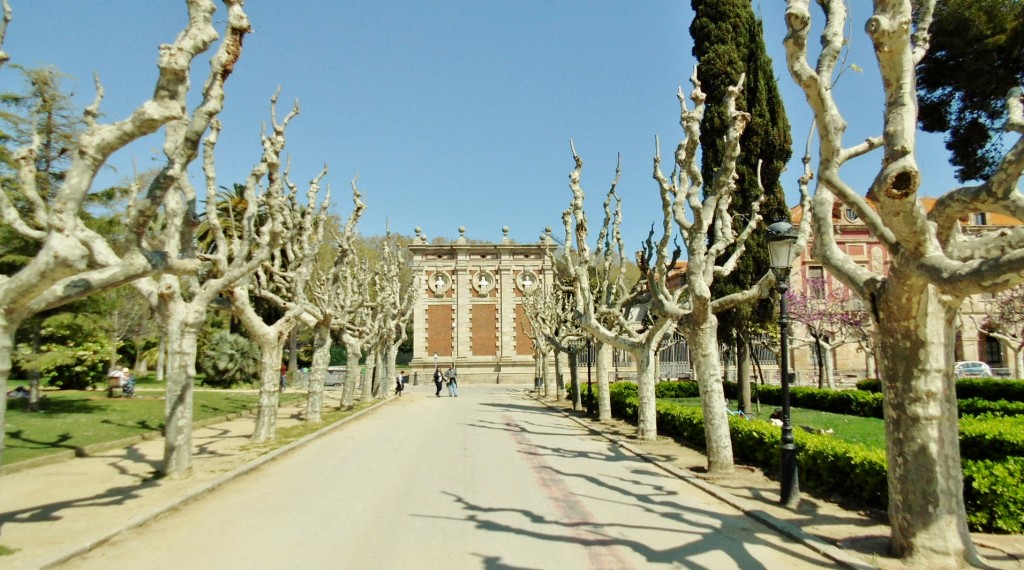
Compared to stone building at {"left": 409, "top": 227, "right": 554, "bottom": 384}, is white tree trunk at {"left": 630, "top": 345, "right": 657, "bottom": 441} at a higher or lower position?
lower

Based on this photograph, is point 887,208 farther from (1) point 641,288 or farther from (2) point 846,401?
(2) point 846,401

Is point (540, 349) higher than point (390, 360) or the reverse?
higher

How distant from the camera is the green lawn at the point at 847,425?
15408mm

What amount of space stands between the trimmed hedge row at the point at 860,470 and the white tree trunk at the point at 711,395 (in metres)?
1.01

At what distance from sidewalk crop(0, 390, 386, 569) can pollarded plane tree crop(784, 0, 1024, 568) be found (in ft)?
26.9

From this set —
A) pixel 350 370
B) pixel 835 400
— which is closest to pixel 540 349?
pixel 350 370

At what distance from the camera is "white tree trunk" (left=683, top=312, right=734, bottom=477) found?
1139 centimetres

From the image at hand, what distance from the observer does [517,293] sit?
54.8m

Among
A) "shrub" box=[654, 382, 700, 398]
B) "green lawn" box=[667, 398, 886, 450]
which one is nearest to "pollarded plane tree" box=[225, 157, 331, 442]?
"green lawn" box=[667, 398, 886, 450]

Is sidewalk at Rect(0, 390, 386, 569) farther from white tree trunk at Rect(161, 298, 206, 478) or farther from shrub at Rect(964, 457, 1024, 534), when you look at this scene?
shrub at Rect(964, 457, 1024, 534)

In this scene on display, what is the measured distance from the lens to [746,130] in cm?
2145

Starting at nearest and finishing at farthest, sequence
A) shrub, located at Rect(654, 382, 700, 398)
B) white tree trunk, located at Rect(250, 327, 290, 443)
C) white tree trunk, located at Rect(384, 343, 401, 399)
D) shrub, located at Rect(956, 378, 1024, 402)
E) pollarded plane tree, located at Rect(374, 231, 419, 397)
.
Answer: white tree trunk, located at Rect(250, 327, 290, 443) → shrub, located at Rect(956, 378, 1024, 402) → pollarded plane tree, located at Rect(374, 231, 419, 397) → shrub, located at Rect(654, 382, 700, 398) → white tree trunk, located at Rect(384, 343, 401, 399)

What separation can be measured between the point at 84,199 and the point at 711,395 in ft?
31.6

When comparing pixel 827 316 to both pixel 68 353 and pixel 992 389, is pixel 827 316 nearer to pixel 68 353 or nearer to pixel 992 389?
pixel 992 389
